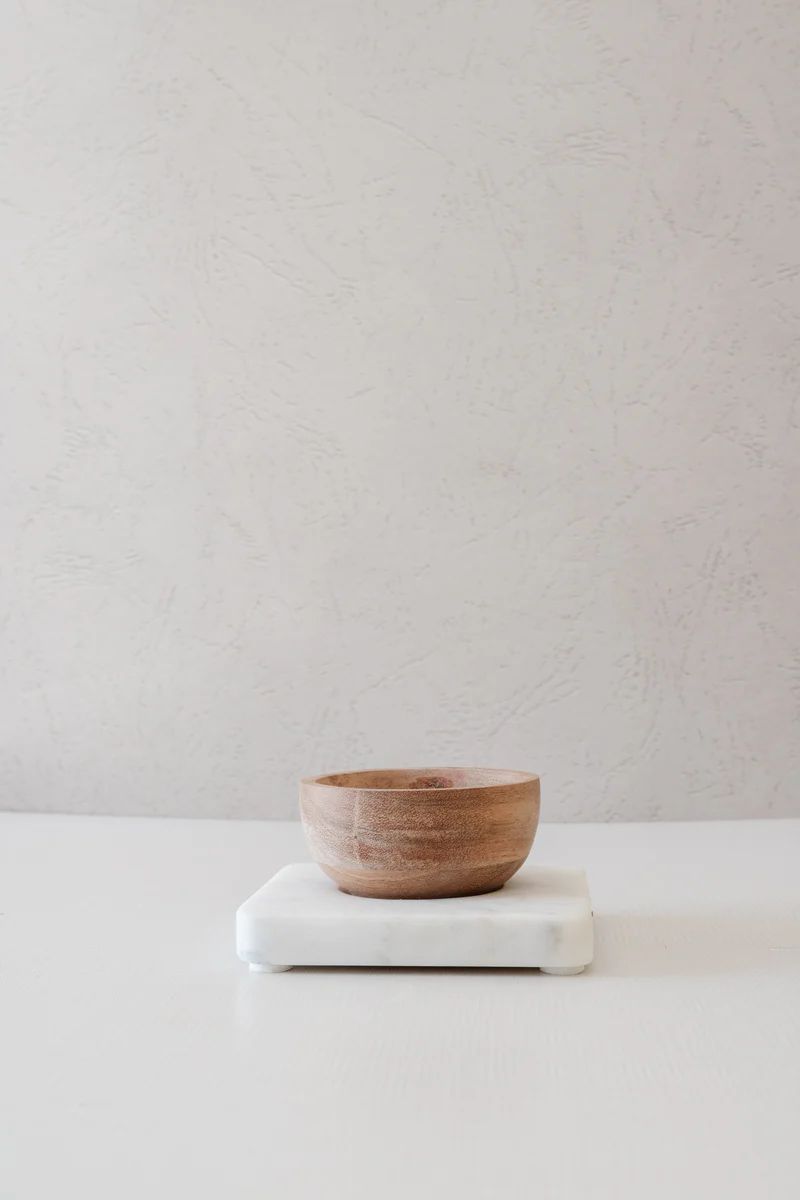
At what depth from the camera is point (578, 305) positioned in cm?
152

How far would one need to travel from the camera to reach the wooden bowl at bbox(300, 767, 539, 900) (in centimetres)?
73

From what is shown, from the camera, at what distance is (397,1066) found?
567 mm

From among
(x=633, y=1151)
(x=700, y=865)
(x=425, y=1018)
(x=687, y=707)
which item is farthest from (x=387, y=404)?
(x=633, y=1151)

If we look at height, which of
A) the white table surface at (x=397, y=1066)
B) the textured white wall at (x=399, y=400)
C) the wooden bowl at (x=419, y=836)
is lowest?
the white table surface at (x=397, y=1066)

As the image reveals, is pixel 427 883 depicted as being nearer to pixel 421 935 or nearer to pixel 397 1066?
pixel 421 935

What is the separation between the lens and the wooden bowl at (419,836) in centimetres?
73

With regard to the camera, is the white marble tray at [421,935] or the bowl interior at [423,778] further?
the bowl interior at [423,778]

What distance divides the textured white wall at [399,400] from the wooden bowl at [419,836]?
0.76 m

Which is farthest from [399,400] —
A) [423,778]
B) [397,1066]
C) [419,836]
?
[397,1066]

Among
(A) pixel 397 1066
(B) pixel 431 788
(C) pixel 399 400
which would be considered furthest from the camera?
(C) pixel 399 400

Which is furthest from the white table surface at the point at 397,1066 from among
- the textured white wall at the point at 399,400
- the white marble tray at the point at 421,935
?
the textured white wall at the point at 399,400

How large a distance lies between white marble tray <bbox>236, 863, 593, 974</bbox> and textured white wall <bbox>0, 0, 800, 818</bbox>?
0.80 meters

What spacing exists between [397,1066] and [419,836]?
18cm

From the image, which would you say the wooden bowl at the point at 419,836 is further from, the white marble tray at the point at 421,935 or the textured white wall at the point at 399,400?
the textured white wall at the point at 399,400
